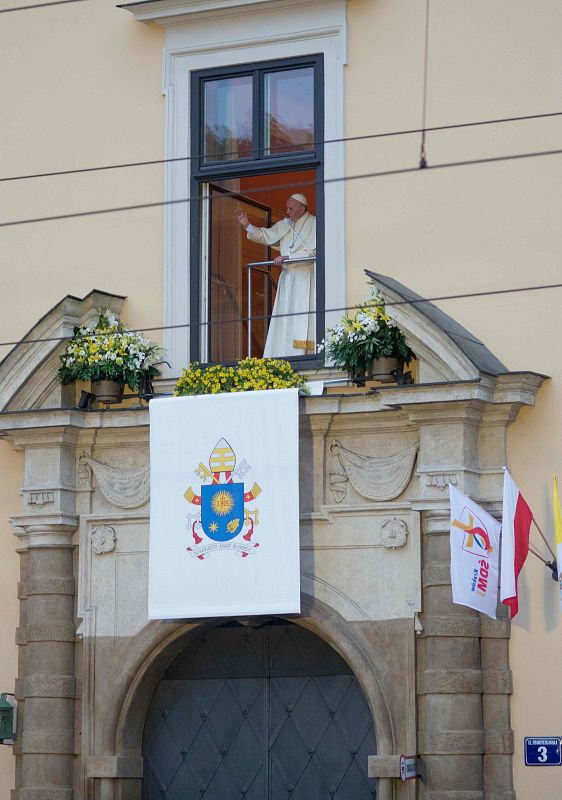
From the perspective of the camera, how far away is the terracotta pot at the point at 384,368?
14.0 m

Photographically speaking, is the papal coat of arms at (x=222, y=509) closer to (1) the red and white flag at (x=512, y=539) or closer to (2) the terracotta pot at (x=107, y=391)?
(2) the terracotta pot at (x=107, y=391)

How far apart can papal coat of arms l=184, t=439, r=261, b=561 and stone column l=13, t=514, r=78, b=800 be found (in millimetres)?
1124

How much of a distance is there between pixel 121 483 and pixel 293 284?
6.53 ft

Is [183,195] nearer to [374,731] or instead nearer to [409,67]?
[409,67]

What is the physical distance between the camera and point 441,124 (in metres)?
14.3

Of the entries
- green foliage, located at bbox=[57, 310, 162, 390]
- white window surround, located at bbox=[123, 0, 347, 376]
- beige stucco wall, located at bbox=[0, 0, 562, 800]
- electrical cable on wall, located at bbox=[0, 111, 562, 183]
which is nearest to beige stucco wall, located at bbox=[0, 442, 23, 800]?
beige stucco wall, located at bbox=[0, 0, 562, 800]

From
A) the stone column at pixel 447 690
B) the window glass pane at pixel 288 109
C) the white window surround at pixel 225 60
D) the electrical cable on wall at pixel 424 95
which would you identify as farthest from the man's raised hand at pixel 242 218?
the stone column at pixel 447 690

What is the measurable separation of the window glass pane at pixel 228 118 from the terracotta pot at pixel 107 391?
6.29 ft

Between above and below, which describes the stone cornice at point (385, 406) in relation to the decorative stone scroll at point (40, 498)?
above

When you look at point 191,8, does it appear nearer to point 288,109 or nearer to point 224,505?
point 288,109

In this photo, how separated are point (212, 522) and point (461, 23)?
13.3 feet

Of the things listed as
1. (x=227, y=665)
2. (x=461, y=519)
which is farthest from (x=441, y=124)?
(x=227, y=665)

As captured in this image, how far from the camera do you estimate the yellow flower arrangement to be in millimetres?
14258

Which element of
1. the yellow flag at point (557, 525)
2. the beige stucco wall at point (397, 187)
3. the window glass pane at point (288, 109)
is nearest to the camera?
the yellow flag at point (557, 525)
